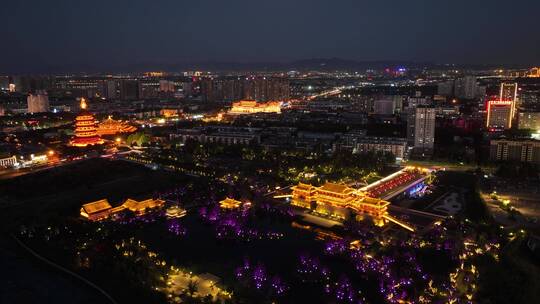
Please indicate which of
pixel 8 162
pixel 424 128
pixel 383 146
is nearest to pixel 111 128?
pixel 8 162

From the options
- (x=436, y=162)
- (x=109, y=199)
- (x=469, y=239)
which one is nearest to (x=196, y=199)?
(x=109, y=199)

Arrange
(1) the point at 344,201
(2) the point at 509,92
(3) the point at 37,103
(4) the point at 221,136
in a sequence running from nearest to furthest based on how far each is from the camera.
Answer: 1. (1) the point at 344,201
2. (4) the point at 221,136
3. (2) the point at 509,92
4. (3) the point at 37,103

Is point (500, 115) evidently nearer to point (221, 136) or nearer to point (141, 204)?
point (221, 136)

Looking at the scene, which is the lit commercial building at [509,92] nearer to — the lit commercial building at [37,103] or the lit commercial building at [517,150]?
the lit commercial building at [517,150]

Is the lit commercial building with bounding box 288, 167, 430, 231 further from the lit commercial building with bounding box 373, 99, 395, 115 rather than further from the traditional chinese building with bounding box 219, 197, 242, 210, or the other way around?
the lit commercial building with bounding box 373, 99, 395, 115

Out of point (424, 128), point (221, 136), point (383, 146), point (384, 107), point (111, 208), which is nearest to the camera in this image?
point (111, 208)

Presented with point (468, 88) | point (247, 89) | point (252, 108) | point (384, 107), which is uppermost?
point (468, 88)
